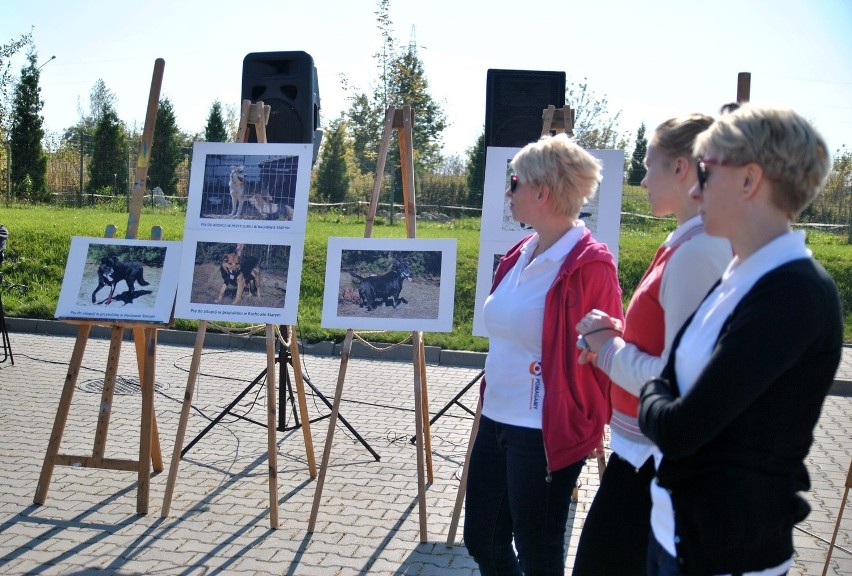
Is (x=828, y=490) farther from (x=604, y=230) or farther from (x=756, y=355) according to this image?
(x=756, y=355)

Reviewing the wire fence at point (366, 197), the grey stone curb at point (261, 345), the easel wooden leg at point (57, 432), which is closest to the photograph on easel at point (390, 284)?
the easel wooden leg at point (57, 432)

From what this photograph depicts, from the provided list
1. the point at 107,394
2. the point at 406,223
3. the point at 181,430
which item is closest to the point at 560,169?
the point at 406,223

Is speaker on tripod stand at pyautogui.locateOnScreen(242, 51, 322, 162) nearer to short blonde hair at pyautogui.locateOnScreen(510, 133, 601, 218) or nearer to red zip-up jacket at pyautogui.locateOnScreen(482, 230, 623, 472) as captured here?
short blonde hair at pyautogui.locateOnScreen(510, 133, 601, 218)

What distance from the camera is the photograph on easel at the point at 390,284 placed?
Result: 181 inches

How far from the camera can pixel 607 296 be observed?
2.94m

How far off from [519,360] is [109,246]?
3.02 m

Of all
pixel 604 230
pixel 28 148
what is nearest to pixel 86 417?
pixel 604 230

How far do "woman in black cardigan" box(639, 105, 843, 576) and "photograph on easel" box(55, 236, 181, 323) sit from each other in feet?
12.0

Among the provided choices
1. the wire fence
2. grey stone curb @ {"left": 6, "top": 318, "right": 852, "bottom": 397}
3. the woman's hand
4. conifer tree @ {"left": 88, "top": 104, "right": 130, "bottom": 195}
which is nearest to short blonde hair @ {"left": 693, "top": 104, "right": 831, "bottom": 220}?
the woman's hand

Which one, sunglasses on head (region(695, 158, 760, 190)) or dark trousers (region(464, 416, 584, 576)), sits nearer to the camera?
sunglasses on head (region(695, 158, 760, 190))

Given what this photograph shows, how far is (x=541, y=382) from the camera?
2.93 metres

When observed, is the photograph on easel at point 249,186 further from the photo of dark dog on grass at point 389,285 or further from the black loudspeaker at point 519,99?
the black loudspeaker at point 519,99

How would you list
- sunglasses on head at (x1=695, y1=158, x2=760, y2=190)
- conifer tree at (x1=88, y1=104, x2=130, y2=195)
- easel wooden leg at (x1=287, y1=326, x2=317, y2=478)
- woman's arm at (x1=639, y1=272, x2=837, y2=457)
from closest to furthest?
woman's arm at (x1=639, y1=272, x2=837, y2=457), sunglasses on head at (x1=695, y1=158, x2=760, y2=190), easel wooden leg at (x1=287, y1=326, x2=317, y2=478), conifer tree at (x1=88, y1=104, x2=130, y2=195)

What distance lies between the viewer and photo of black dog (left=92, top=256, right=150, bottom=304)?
16.1 ft
